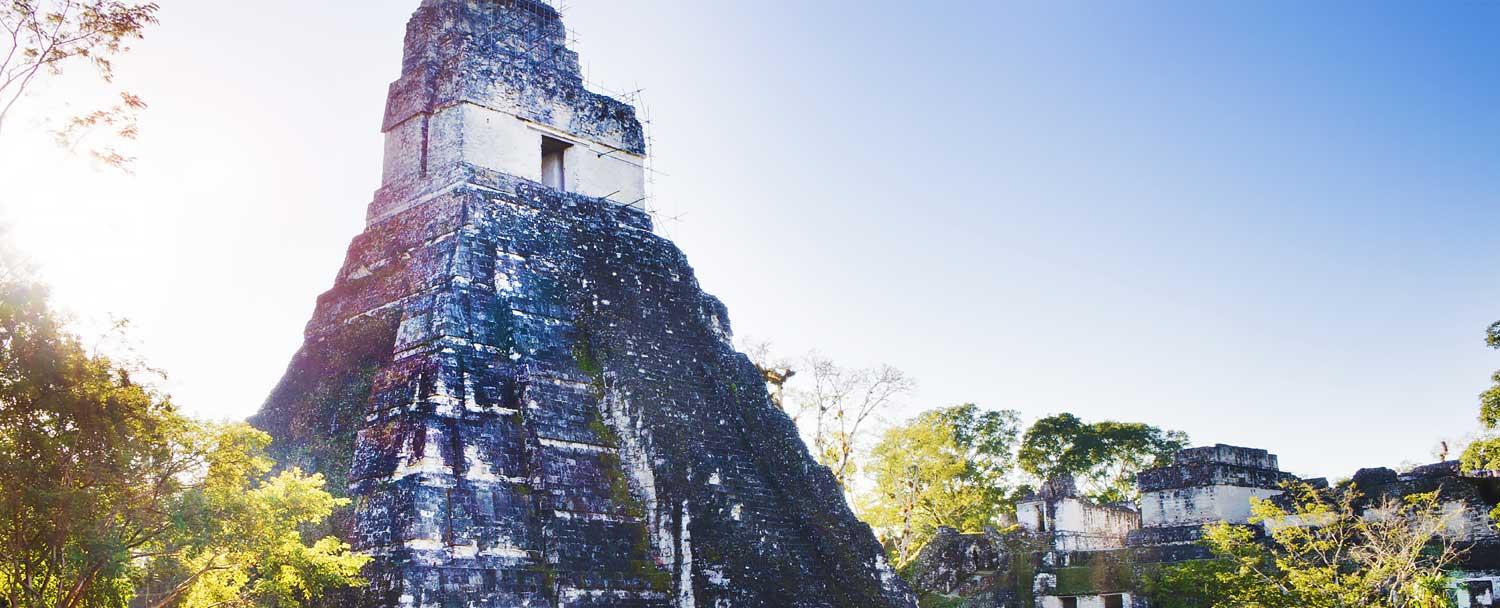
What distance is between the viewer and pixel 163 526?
361 inches

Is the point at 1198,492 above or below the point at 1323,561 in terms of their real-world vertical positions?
above

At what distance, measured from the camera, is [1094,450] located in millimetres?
36344

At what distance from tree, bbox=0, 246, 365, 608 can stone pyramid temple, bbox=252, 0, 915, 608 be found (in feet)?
3.83

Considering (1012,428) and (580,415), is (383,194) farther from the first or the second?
(1012,428)

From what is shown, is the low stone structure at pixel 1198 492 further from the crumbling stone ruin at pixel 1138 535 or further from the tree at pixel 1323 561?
the tree at pixel 1323 561

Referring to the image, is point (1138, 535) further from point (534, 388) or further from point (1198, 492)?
point (534, 388)

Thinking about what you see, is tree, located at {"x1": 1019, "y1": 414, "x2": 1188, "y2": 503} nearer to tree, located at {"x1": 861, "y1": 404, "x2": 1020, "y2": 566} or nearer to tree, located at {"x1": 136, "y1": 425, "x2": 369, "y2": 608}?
tree, located at {"x1": 861, "y1": 404, "x2": 1020, "y2": 566}

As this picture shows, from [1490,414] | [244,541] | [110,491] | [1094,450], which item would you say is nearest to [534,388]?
[244,541]

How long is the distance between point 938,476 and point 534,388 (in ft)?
53.0

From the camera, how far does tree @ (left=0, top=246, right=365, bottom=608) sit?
8.62 meters

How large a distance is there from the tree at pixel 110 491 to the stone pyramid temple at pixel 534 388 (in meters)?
1.17

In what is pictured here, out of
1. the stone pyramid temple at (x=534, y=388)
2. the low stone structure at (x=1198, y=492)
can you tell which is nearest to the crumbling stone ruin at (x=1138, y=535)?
the low stone structure at (x=1198, y=492)

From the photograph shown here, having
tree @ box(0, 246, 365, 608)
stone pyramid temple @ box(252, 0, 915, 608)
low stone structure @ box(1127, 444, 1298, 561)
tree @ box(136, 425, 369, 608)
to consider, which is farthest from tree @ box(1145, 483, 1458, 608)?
tree @ box(0, 246, 365, 608)

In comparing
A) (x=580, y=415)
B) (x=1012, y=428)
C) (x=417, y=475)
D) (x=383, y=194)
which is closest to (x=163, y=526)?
(x=417, y=475)
